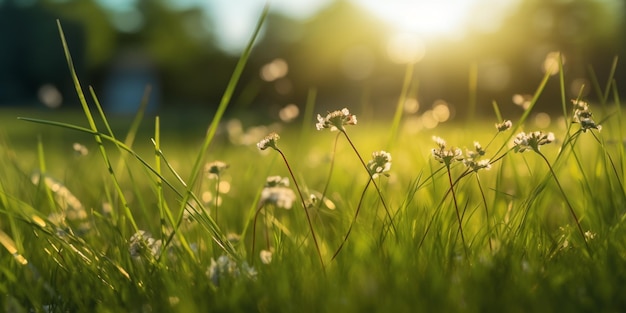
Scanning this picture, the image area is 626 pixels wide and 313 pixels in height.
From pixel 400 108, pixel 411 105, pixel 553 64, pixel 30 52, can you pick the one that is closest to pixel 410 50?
pixel 411 105

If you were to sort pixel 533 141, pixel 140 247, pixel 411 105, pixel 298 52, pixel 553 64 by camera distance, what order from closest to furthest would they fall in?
pixel 533 141, pixel 140 247, pixel 553 64, pixel 411 105, pixel 298 52

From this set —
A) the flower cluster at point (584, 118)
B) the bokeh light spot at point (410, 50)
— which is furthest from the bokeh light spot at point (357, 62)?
the flower cluster at point (584, 118)

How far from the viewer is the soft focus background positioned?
25359 millimetres

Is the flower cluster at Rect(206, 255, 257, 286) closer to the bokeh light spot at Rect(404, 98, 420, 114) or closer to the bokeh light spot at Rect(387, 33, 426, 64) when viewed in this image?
the bokeh light spot at Rect(387, 33, 426, 64)

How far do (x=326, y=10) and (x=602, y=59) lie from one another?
27.3 m

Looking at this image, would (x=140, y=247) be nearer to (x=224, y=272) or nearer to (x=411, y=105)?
(x=224, y=272)

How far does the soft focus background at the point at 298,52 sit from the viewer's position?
2536 centimetres

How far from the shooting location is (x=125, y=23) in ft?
186

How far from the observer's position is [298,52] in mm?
39688

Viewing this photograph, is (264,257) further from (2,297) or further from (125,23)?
(125,23)

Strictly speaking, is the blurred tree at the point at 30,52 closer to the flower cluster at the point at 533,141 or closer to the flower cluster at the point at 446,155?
the flower cluster at the point at 446,155

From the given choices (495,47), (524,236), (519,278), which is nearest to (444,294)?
(519,278)

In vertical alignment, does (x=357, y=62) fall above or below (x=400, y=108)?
above

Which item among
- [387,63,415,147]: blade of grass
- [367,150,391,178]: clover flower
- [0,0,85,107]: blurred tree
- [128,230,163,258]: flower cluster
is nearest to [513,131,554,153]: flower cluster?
[367,150,391,178]: clover flower
